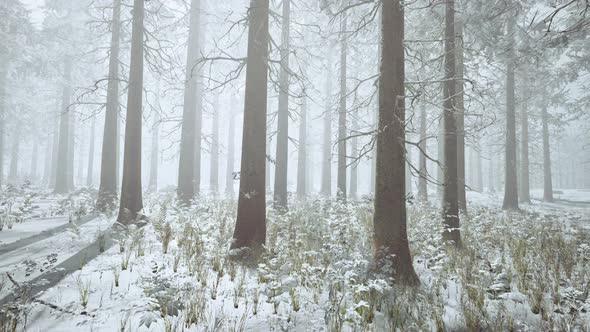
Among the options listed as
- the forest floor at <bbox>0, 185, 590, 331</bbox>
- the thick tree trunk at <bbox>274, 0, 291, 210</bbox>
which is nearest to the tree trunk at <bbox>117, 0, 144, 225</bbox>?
the forest floor at <bbox>0, 185, 590, 331</bbox>

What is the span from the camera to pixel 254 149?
19.3 feet

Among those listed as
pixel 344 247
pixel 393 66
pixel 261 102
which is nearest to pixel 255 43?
pixel 261 102

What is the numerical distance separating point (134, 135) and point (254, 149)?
14.7 ft

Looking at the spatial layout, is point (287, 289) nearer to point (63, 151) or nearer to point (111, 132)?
point (111, 132)

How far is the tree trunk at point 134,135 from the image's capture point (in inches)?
325

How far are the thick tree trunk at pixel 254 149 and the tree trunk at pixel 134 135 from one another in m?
4.13

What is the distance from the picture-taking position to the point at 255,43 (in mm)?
5926

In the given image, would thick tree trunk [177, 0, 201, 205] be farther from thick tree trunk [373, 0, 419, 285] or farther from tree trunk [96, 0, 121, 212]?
thick tree trunk [373, 0, 419, 285]

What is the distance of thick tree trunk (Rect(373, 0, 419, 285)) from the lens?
475 cm

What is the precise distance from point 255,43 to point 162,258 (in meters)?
4.45

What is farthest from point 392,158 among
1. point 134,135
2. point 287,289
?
point 134,135

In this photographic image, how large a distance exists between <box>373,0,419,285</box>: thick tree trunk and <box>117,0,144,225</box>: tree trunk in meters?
6.71

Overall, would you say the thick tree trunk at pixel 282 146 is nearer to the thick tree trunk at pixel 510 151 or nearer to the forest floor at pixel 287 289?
the forest floor at pixel 287 289

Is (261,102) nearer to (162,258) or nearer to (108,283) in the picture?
(162,258)
